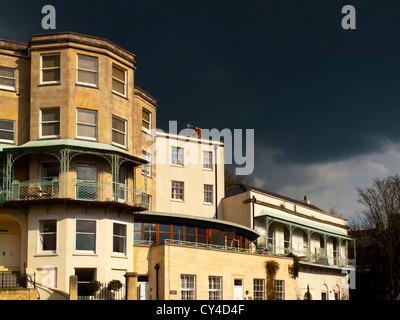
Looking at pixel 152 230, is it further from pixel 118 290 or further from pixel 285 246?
pixel 285 246

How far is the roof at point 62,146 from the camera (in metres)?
31.2

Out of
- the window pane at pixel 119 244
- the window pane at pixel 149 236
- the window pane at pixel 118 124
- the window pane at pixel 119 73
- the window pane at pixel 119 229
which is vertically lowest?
the window pane at pixel 119 244

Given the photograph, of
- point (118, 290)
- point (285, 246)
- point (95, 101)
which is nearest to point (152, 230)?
point (118, 290)

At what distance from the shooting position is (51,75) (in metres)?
33.4

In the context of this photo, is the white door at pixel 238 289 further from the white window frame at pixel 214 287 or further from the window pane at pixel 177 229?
the window pane at pixel 177 229

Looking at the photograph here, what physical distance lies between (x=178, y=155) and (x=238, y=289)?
15031 mm

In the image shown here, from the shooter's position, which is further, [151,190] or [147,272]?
[151,190]

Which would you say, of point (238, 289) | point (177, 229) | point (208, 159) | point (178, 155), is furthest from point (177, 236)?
point (208, 159)

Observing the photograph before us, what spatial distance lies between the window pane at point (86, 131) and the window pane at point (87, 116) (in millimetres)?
286

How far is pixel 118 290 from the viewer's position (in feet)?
103

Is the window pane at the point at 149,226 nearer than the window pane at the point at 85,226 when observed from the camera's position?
No

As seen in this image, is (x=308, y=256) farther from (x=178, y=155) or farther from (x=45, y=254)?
(x=45, y=254)

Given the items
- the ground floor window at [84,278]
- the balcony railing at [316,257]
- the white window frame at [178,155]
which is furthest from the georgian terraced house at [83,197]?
the balcony railing at [316,257]
